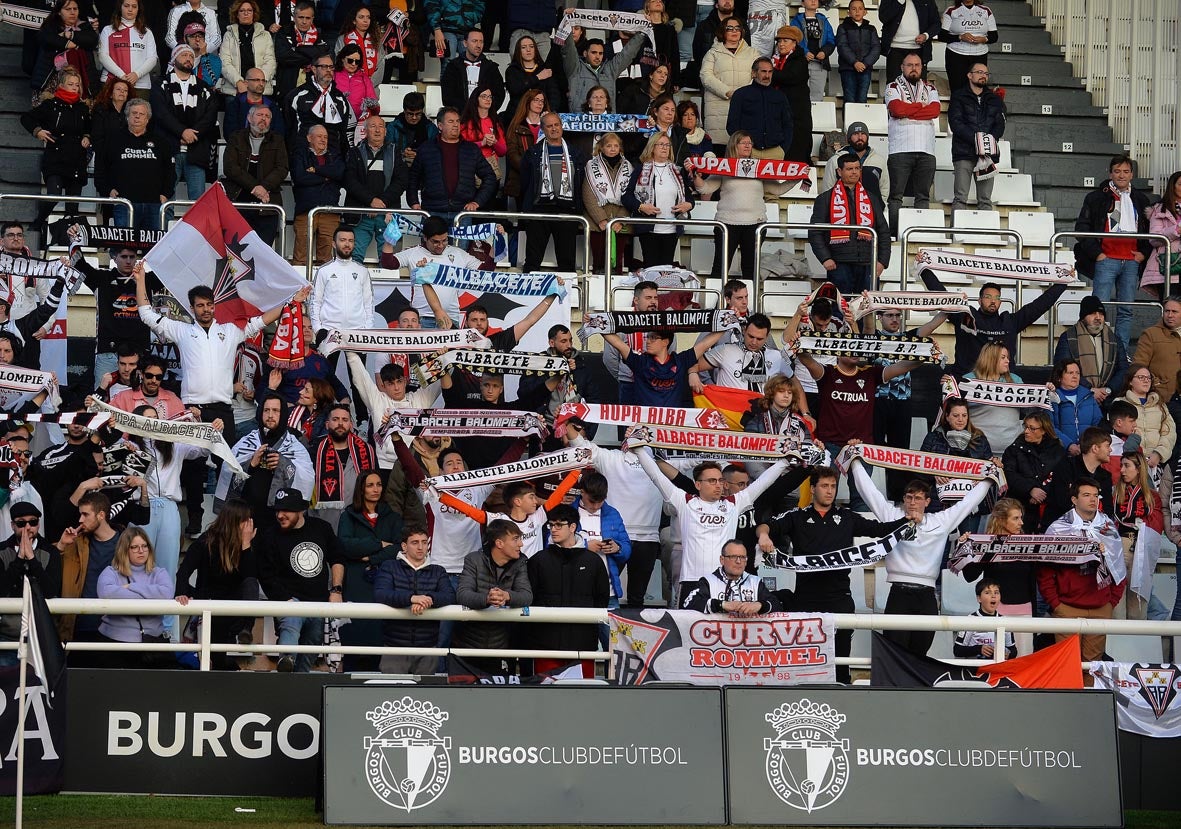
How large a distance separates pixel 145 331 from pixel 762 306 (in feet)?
19.2

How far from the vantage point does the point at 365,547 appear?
14508 millimetres

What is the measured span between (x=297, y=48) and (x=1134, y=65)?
975cm

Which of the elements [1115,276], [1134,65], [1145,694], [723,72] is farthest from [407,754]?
[1134,65]

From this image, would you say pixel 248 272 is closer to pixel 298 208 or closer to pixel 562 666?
pixel 298 208

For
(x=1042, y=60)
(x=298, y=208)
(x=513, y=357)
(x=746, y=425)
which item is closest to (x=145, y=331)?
(x=298, y=208)

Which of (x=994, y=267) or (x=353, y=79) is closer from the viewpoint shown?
(x=994, y=267)

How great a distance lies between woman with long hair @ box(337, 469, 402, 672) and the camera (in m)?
14.5

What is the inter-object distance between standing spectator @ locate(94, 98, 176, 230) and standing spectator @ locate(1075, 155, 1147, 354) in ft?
29.6

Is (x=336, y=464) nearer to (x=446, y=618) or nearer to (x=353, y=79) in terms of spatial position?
(x=446, y=618)

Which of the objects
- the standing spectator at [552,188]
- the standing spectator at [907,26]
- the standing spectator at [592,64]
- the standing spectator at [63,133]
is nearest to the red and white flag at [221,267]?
the standing spectator at [63,133]

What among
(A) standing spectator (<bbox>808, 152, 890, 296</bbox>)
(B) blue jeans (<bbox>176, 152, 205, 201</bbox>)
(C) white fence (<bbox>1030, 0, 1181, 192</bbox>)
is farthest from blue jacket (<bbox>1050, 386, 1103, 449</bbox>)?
(B) blue jeans (<bbox>176, 152, 205, 201</bbox>)

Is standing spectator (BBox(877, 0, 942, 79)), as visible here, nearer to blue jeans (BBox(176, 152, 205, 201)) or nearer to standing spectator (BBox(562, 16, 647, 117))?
standing spectator (BBox(562, 16, 647, 117))

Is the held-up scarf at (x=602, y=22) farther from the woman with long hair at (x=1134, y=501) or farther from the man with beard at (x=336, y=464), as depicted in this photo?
the woman with long hair at (x=1134, y=501)

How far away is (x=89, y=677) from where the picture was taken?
39.9 ft
